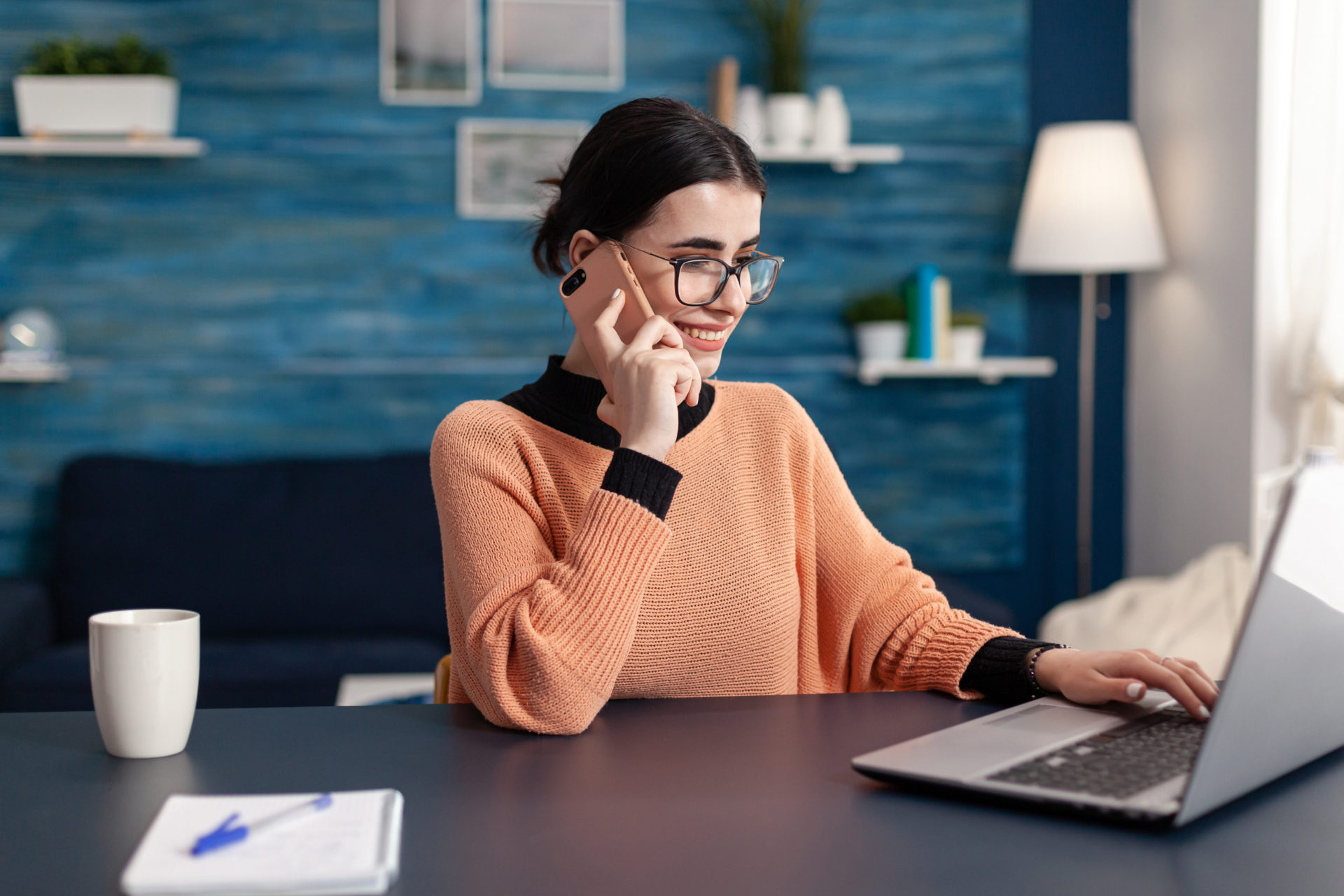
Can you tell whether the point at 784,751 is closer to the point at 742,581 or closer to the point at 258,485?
the point at 742,581

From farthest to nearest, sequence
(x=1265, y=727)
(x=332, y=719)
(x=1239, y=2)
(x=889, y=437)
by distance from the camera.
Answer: (x=889, y=437) < (x=1239, y=2) < (x=332, y=719) < (x=1265, y=727)

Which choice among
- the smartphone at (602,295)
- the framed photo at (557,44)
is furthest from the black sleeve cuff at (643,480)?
the framed photo at (557,44)

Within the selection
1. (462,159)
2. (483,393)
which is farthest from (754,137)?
(483,393)

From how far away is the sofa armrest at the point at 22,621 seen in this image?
9.09 ft

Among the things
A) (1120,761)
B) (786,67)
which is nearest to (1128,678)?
(1120,761)

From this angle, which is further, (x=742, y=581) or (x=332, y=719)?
(x=742, y=581)

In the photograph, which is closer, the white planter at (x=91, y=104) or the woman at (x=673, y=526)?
the woman at (x=673, y=526)

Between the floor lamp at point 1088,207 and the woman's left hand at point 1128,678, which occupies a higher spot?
the floor lamp at point 1088,207

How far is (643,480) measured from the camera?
1.15m

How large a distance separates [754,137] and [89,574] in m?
2.15

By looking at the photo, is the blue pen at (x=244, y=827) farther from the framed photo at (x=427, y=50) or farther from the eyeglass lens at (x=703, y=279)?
the framed photo at (x=427, y=50)

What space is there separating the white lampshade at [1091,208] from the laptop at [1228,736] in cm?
253

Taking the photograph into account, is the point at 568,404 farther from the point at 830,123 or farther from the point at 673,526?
the point at 830,123

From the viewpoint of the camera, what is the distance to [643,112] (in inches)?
53.4
